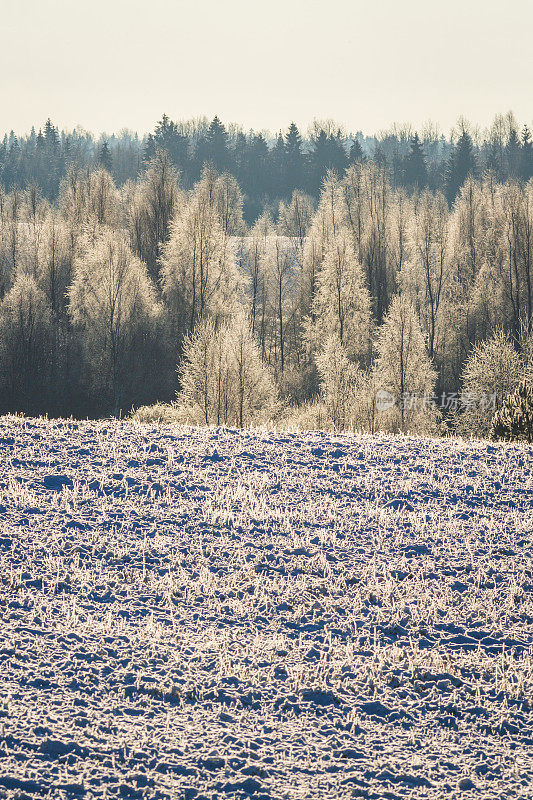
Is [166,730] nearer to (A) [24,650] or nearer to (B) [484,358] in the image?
(A) [24,650]

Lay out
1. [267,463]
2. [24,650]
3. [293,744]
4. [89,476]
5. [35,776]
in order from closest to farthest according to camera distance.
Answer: [35,776] → [293,744] → [24,650] → [89,476] → [267,463]

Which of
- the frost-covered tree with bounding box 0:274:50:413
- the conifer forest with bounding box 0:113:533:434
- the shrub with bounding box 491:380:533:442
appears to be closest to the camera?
the shrub with bounding box 491:380:533:442

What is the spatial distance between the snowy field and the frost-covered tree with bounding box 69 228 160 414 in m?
29.7

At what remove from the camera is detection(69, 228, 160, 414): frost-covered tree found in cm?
3962

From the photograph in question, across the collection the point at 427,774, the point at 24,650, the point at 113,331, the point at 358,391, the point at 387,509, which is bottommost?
the point at 427,774

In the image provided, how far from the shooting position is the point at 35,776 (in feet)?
12.9

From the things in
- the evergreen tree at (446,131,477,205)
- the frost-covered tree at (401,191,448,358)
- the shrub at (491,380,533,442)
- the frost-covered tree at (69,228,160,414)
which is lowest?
the shrub at (491,380,533,442)

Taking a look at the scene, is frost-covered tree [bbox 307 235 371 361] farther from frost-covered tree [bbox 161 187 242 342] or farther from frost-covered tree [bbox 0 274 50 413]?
frost-covered tree [bbox 0 274 50 413]

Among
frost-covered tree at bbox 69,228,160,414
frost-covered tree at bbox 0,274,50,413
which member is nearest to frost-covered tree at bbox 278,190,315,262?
frost-covered tree at bbox 69,228,160,414

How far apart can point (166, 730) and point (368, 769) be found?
130 centimetres

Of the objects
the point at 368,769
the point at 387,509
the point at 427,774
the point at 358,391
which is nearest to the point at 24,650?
the point at 368,769

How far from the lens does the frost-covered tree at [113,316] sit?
3962 centimetres

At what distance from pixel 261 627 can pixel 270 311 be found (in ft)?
177

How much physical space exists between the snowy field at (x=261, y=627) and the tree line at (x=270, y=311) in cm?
1611
